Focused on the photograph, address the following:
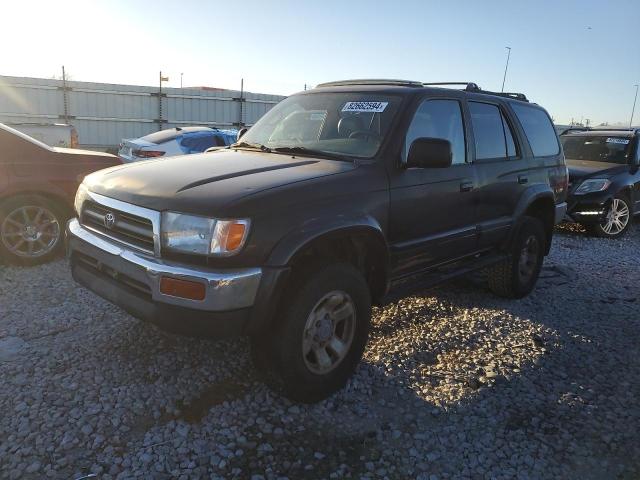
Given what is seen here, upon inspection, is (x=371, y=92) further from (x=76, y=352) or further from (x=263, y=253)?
(x=76, y=352)

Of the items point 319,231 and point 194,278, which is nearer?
point 194,278

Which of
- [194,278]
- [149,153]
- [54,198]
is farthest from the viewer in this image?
[149,153]

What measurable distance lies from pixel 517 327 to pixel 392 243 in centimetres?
181

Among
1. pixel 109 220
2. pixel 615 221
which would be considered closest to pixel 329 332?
pixel 109 220

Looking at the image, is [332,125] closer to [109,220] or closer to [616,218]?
[109,220]

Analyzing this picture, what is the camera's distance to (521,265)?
511cm

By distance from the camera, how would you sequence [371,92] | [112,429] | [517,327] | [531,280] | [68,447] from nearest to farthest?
[68,447]
[112,429]
[371,92]
[517,327]
[531,280]

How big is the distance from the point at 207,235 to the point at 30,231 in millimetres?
3734

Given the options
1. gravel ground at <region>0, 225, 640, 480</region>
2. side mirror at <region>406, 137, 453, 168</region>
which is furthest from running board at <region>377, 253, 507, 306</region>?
side mirror at <region>406, 137, 453, 168</region>

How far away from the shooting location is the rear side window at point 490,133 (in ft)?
14.0

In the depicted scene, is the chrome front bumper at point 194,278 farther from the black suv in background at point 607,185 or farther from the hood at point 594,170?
the hood at point 594,170

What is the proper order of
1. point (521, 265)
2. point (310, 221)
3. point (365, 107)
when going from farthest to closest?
point (521, 265) < point (365, 107) < point (310, 221)

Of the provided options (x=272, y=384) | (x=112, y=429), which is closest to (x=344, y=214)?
(x=272, y=384)

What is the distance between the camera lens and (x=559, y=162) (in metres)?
5.45
